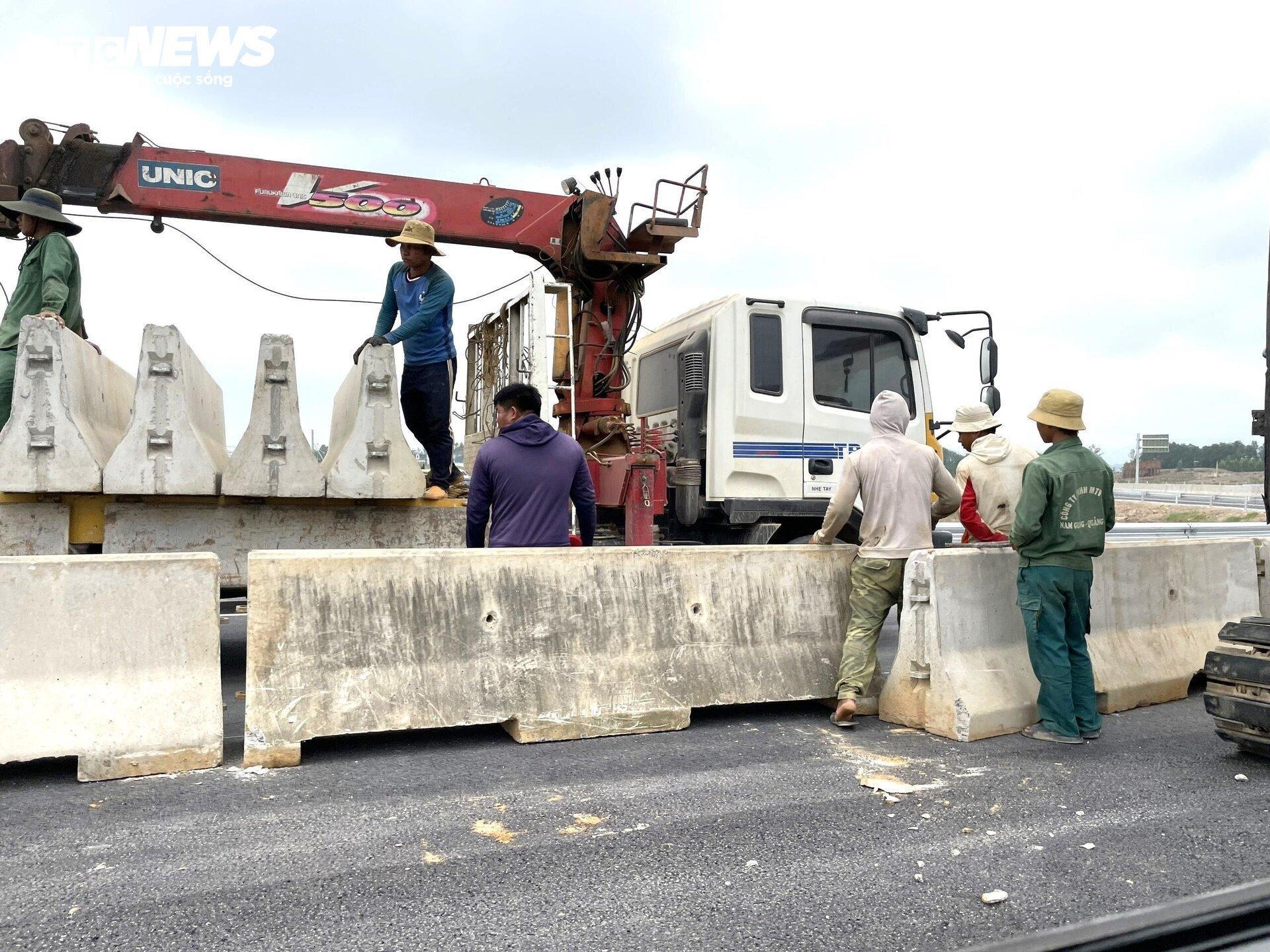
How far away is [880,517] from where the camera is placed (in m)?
5.34

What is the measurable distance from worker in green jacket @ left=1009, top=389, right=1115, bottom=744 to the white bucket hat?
1114 mm

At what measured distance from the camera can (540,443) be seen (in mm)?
5160

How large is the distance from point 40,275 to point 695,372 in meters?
4.69

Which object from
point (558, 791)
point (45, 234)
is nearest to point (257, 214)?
point (45, 234)

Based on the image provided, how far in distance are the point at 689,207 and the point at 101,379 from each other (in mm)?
4566

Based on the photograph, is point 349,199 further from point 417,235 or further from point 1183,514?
point 1183,514

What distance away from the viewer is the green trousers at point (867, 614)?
17.0 feet

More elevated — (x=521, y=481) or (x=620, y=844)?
(x=521, y=481)

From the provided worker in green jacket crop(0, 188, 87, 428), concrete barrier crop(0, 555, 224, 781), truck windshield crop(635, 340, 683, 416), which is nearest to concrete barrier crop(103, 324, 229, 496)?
worker in green jacket crop(0, 188, 87, 428)

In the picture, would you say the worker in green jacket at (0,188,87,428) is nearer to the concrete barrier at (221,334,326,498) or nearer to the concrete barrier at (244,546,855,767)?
the concrete barrier at (221,334,326,498)

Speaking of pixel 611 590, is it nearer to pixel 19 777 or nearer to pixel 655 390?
pixel 19 777

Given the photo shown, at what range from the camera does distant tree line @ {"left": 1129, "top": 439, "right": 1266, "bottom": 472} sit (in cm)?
8562

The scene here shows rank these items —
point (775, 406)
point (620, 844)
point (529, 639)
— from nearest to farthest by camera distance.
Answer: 1. point (620, 844)
2. point (529, 639)
3. point (775, 406)

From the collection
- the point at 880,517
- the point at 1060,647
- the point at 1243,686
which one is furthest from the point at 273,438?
the point at 1243,686
